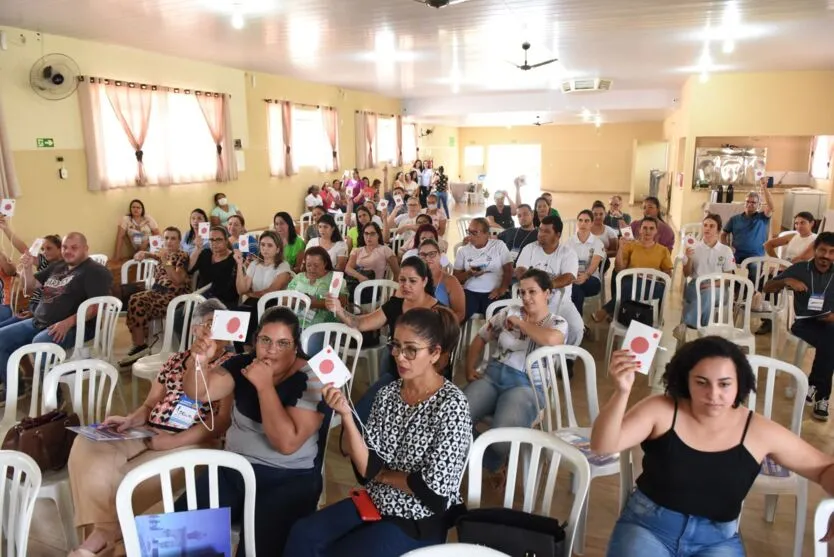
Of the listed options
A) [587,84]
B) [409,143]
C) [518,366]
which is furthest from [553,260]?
[409,143]

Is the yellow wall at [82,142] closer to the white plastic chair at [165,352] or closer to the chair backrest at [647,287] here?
the white plastic chair at [165,352]

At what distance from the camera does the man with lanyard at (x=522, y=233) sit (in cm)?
548

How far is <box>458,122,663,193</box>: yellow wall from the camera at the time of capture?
60.1 feet

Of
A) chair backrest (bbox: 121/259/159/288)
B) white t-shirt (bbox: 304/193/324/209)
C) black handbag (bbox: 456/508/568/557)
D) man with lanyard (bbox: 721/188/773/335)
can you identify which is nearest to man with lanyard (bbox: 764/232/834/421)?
man with lanyard (bbox: 721/188/773/335)

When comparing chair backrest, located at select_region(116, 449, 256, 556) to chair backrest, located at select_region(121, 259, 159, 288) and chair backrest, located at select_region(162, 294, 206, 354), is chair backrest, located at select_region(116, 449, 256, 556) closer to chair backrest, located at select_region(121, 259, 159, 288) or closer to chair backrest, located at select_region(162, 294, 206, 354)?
chair backrest, located at select_region(162, 294, 206, 354)

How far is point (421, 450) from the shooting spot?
5.84 feet

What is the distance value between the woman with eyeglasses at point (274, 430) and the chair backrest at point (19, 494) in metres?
0.45

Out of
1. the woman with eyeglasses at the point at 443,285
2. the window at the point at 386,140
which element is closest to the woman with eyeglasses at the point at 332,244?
the woman with eyeglasses at the point at 443,285

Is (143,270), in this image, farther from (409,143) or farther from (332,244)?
(409,143)

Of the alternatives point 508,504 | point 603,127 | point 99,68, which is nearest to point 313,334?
point 508,504

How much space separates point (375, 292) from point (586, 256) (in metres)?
1.83

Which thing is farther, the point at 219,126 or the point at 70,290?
the point at 219,126

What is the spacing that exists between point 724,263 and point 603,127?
15.4 meters

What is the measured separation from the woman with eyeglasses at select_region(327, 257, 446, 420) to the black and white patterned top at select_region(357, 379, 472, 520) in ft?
2.67
